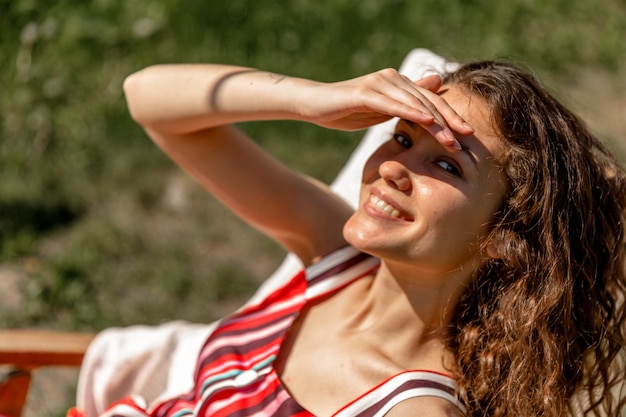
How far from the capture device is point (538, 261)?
6.81ft

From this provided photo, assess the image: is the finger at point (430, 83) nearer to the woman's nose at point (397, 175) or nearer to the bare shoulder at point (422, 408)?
the woman's nose at point (397, 175)

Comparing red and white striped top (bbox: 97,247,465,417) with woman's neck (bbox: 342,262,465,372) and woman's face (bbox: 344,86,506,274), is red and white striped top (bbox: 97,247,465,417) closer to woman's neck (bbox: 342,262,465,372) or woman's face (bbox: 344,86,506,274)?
woman's neck (bbox: 342,262,465,372)

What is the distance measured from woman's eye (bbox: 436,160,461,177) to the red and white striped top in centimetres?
42

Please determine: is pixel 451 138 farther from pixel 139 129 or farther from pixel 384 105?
pixel 139 129

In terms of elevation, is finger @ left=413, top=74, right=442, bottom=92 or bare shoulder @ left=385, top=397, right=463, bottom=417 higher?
finger @ left=413, top=74, right=442, bottom=92

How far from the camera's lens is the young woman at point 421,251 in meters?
2.00

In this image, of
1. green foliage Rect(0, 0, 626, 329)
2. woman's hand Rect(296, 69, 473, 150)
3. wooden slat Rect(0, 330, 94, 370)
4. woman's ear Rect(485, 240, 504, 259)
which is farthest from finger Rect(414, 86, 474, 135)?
green foliage Rect(0, 0, 626, 329)

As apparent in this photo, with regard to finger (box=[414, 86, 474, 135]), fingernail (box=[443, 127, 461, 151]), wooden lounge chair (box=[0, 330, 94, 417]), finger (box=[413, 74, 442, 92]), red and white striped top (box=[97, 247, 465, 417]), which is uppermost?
finger (box=[413, 74, 442, 92])

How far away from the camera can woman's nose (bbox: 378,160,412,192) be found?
1.99 m

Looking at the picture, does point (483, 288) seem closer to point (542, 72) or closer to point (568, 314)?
point (568, 314)

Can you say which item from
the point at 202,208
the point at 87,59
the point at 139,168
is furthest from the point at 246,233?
the point at 87,59

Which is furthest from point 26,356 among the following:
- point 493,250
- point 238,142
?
point 493,250

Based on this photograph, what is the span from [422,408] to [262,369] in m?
0.42

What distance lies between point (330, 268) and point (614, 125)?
311 cm
